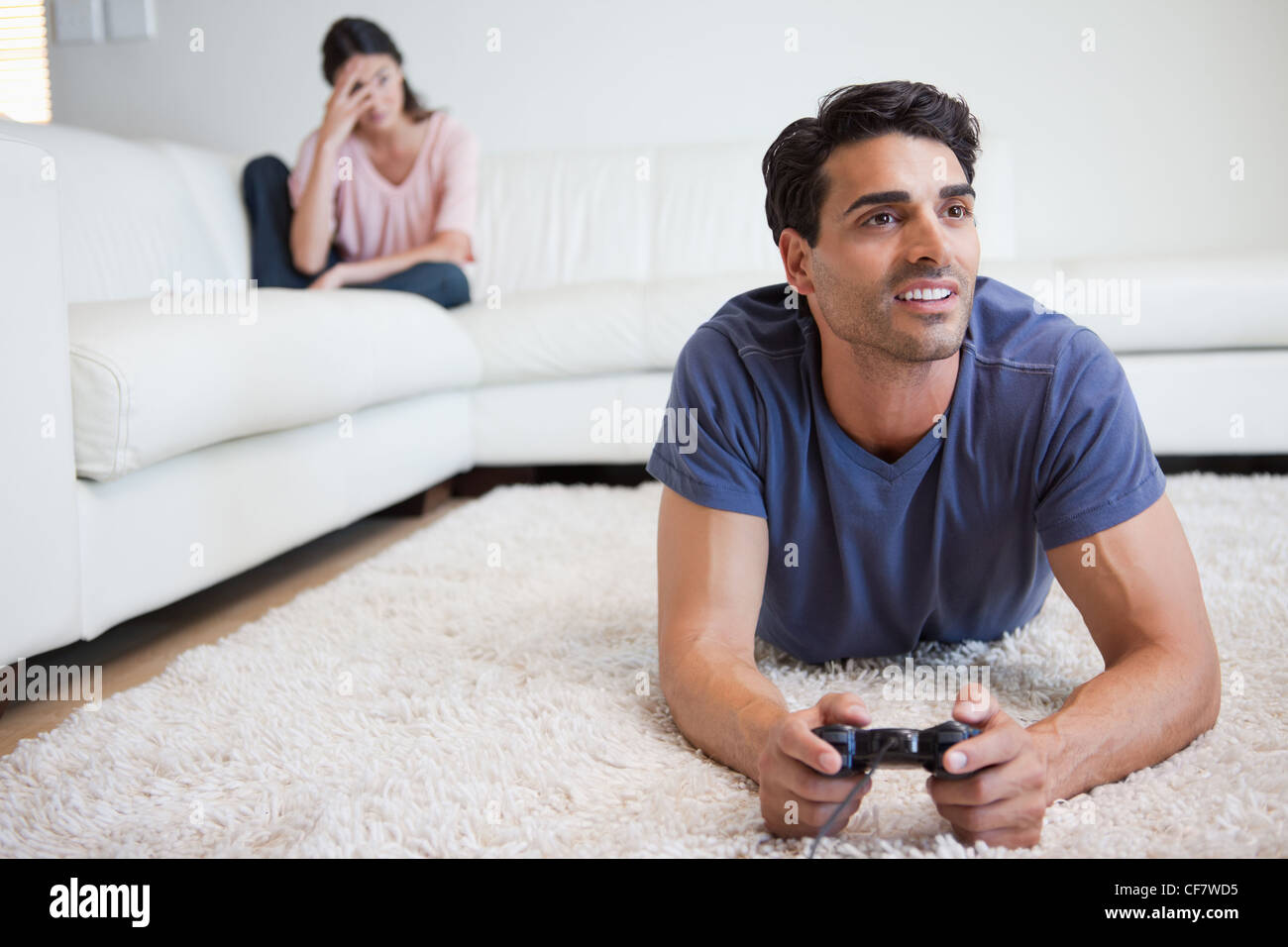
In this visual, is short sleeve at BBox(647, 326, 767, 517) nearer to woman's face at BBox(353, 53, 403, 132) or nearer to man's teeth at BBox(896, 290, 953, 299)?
man's teeth at BBox(896, 290, 953, 299)

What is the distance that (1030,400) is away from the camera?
0.94 meters

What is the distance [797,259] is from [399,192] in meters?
1.93

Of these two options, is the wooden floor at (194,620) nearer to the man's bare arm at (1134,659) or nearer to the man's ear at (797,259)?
the man's ear at (797,259)

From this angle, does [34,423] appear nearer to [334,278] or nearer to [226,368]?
[226,368]

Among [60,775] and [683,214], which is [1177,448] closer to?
[683,214]

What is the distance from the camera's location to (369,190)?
2715 millimetres

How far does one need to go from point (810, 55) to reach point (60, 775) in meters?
3.02

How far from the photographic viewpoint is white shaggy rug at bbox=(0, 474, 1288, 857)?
78 centimetres

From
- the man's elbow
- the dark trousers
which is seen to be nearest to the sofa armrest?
the man's elbow

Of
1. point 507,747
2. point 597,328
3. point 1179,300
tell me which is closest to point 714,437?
point 507,747

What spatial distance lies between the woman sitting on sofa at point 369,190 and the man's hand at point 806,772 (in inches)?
78.9

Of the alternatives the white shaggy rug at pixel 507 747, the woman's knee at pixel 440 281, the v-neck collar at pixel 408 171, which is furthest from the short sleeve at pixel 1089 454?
the v-neck collar at pixel 408 171
